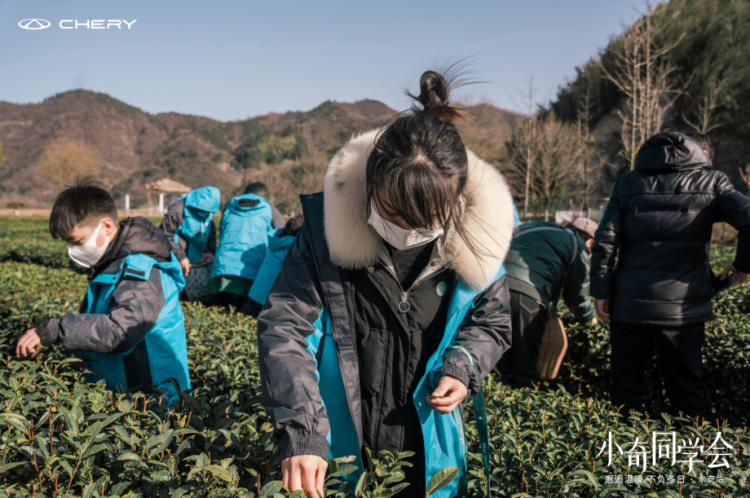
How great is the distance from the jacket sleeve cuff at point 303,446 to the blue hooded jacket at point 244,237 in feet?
13.0

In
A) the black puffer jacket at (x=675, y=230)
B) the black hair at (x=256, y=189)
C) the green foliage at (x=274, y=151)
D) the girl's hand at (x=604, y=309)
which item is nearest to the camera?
the black puffer jacket at (x=675, y=230)

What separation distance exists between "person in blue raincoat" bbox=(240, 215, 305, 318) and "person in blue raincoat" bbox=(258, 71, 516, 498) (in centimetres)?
286

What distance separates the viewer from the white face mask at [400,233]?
139 cm

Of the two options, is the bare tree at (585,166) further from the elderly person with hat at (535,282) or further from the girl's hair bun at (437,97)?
the girl's hair bun at (437,97)

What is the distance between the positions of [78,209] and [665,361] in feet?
11.3

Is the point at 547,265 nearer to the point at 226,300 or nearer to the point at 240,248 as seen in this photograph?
the point at 240,248

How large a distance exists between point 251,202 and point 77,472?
427cm

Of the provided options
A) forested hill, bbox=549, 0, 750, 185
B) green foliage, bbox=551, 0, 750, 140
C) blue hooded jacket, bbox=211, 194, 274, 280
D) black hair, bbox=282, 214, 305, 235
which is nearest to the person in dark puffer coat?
black hair, bbox=282, 214, 305, 235

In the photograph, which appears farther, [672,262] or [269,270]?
[269,270]

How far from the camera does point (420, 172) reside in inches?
48.2

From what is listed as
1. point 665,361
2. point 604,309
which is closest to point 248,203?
point 604,309

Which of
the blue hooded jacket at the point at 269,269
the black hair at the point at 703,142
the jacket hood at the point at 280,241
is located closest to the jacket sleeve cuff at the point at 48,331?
the blue hooded jacket at the point at 269,269

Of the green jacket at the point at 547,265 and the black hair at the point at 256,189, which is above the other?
the black hair at the point at 256,189

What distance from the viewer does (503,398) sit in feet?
7.41
